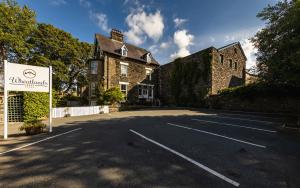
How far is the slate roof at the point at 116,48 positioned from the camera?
2527 centimetres

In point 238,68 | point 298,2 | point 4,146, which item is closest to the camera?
point 4,146

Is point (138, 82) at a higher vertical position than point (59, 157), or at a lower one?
higher

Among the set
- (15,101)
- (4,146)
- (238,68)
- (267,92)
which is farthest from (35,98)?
(238,68)

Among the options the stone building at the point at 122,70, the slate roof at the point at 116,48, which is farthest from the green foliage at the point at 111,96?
the slate roof at the point at 116,48

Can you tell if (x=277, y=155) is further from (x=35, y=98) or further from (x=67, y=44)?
(x=67, y=44)

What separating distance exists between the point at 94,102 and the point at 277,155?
22.6 m

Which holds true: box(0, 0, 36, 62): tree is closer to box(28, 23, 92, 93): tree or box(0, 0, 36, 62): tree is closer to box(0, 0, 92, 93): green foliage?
box(0, 0, 92, 93): green foliage

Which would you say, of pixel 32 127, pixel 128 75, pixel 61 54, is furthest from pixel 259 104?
pixel 61 54

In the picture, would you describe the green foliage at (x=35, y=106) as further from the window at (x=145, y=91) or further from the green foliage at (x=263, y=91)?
the green foliage at (x=263, y=91)

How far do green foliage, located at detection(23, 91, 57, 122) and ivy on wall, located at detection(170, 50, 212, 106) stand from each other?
18.7 metres

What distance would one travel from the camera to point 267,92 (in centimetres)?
1655

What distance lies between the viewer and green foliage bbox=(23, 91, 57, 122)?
519 inches

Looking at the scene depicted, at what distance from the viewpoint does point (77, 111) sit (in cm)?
1772

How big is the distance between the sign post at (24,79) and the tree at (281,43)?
13.8 m
